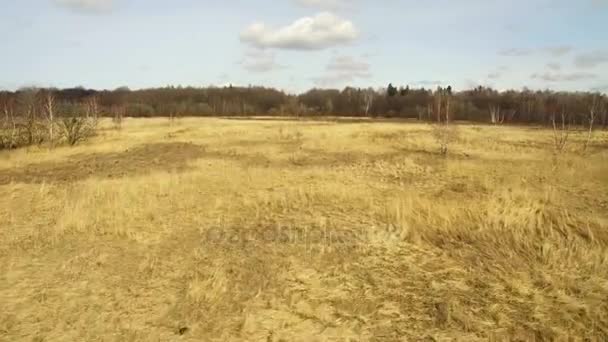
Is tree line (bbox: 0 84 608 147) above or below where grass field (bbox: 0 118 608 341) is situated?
above

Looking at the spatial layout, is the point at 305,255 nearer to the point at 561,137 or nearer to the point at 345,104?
the point at 561,137

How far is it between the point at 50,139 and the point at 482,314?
28283mm

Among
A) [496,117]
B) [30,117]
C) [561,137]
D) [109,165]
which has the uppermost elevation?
[496,117]

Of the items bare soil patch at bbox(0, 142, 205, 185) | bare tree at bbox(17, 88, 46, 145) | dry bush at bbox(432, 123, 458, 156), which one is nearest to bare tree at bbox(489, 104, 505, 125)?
dry bush at bbox(432, 123, 458, 156)

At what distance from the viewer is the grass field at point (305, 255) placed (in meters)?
7.08

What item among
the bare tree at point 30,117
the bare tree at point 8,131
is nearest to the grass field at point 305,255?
the bare tree at point 8,131

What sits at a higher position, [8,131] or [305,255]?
[8,131]

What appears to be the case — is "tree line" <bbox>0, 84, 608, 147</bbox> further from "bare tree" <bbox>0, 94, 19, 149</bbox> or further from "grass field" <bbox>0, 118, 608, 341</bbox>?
"grass field" <bbox>0, 118, 608, 341</bbox>

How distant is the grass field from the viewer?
23.2ft

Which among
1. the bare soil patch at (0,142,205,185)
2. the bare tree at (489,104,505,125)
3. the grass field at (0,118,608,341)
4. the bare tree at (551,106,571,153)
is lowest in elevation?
the grass field at (0,118,608,341)

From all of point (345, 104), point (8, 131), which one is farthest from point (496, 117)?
point (8, 131)

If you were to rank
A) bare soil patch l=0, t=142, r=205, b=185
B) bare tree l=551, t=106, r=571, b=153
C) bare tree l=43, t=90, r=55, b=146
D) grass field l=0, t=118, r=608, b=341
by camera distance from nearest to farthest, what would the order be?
grass field l=0, t=118, r=608, b=341
bare soil patch l=0, t=142, r=205, b=185
bare tree l=551, t=106, r=571, b=153
bare tree l=43, t=90, r=55, b=146

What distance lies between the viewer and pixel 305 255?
9633 millimetres

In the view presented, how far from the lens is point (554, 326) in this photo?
23.1 feet
